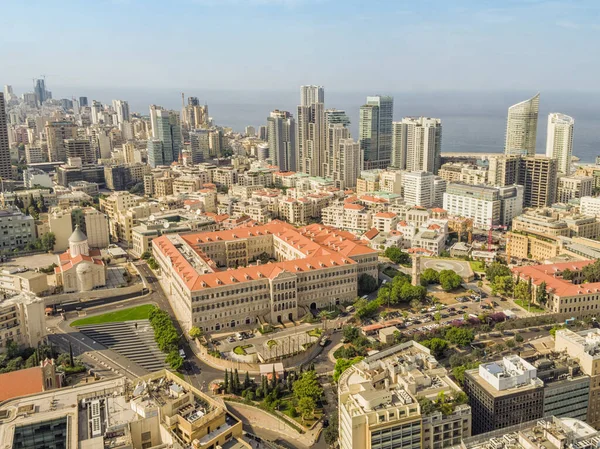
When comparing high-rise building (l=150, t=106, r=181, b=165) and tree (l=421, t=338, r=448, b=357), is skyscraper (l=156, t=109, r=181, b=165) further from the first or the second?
tree (l=421, t=338, r=448, b=357)

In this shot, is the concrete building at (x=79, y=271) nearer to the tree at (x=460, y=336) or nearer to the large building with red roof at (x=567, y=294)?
the tree at (x=460, y=336)

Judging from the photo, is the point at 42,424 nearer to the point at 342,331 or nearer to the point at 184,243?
the point at 342,331

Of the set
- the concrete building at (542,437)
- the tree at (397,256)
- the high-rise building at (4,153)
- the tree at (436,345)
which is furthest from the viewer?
the high-rise building at (4,153)

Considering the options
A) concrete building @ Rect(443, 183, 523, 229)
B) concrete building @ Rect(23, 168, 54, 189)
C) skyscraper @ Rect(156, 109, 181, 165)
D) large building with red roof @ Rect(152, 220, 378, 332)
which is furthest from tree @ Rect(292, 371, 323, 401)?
skyscraper @ Rect(156, 109, 181, 165)

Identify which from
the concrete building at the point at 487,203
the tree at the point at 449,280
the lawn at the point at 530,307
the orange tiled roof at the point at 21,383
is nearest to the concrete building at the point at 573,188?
the concrete building at the point at 487,203

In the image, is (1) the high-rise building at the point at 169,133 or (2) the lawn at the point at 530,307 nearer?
(2) the lawn at the point at 530,307

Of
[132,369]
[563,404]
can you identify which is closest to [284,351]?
[132,369]

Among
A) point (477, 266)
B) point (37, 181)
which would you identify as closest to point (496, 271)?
point (477, 266)
